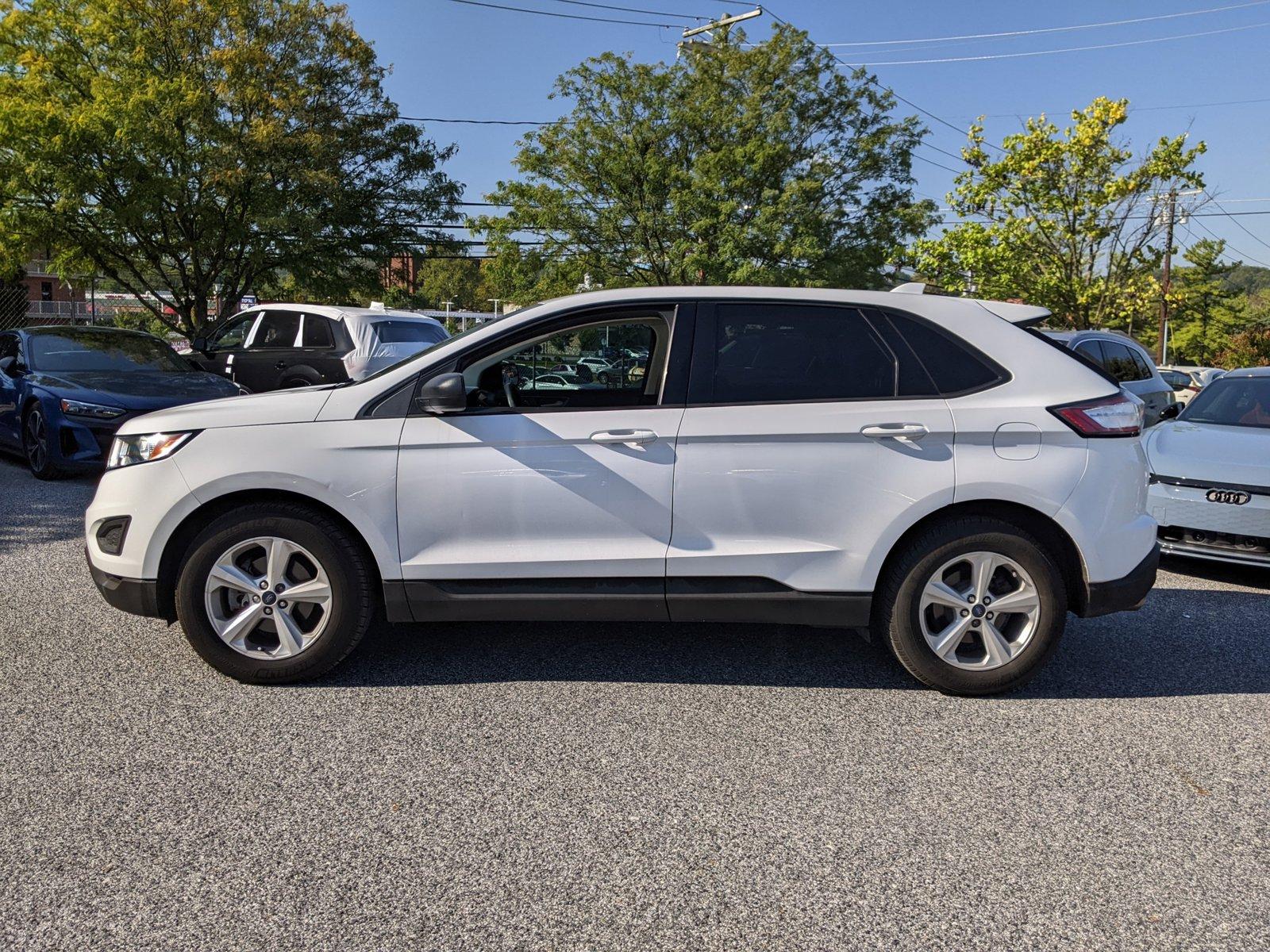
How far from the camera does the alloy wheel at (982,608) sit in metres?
4.16

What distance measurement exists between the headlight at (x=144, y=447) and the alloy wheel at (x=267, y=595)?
0.52m

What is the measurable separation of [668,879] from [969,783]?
126 cm

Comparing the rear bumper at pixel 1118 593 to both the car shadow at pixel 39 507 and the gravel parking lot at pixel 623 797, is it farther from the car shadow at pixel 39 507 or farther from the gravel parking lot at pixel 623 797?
the car shadow at pixel 39 507

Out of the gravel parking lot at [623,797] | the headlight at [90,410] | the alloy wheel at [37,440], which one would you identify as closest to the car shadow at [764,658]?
the gravel parking lot at [623,797]

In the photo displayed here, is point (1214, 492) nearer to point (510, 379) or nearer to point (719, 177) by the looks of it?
point (510, 379)

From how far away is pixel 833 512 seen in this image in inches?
163

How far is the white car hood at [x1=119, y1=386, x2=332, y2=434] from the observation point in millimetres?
4250

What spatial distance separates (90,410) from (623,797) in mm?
7703

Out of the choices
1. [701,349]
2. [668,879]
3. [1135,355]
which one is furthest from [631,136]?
[668,879]

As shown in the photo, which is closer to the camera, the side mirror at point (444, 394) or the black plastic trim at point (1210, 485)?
the side mirror at point (444, 394)

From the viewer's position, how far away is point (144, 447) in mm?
4309

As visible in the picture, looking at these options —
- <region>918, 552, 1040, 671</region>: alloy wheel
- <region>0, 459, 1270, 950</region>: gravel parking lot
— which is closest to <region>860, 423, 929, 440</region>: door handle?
<region>918, 552, 1040, 671</region>: alloy wheel

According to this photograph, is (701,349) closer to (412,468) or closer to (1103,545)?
(412,468)

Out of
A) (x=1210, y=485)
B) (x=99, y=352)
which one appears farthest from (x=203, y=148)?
(x=1210, y=485)
